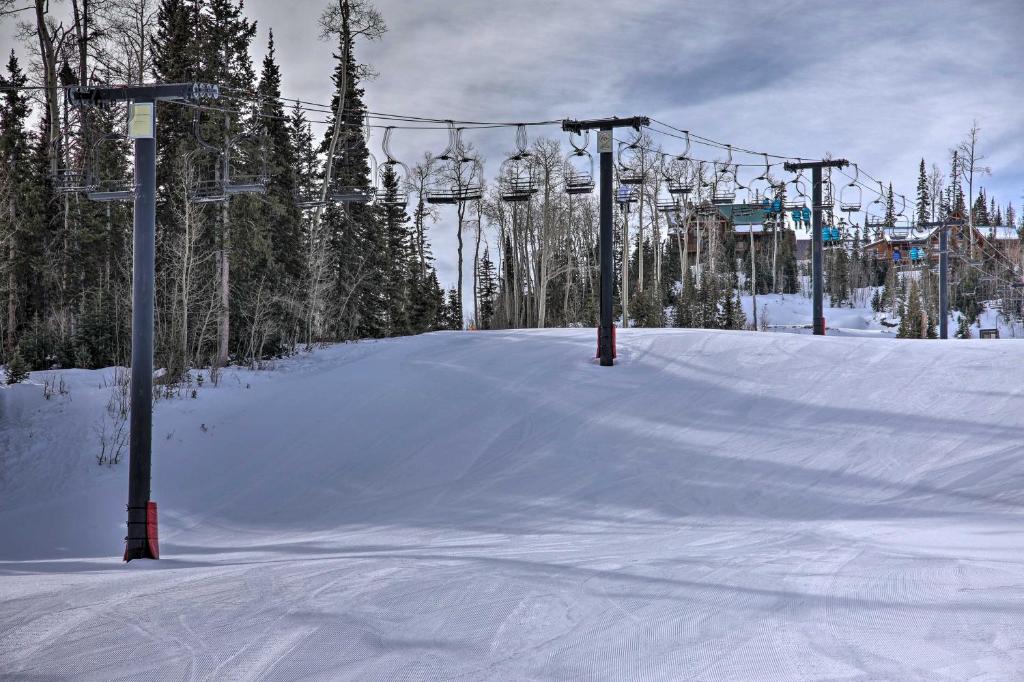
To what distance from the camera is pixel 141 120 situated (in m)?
8.89

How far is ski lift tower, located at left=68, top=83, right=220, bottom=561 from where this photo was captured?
873cm

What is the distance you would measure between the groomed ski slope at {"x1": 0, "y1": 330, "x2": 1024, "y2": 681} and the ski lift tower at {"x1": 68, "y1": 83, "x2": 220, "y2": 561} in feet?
1.61

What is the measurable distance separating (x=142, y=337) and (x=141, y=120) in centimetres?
255

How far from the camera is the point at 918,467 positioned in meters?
11.7

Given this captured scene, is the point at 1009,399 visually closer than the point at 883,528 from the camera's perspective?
No

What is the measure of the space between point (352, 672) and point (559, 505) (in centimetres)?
650

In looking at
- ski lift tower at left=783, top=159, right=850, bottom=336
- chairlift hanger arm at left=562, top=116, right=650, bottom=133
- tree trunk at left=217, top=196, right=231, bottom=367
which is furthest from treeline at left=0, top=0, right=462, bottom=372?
ski lift tower at left=783, top=159, right=850, bottom=336

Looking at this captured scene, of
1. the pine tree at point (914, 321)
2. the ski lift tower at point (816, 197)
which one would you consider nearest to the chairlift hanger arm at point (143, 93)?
the ski lift tower at point (816, 197)

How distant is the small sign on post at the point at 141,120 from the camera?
889cm

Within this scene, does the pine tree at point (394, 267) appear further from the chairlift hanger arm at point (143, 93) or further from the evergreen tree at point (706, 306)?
the chairlift hanger arm at point (143, 93)

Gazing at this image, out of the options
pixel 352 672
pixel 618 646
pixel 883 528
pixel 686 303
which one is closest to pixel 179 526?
pixel 352 672

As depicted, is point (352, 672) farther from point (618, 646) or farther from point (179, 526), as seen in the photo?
point (179, 526)

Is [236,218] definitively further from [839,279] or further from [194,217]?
[839,279]

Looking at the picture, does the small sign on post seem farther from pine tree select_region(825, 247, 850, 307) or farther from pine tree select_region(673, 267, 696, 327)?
pine tree select_region(825, 247, 850, 307)
